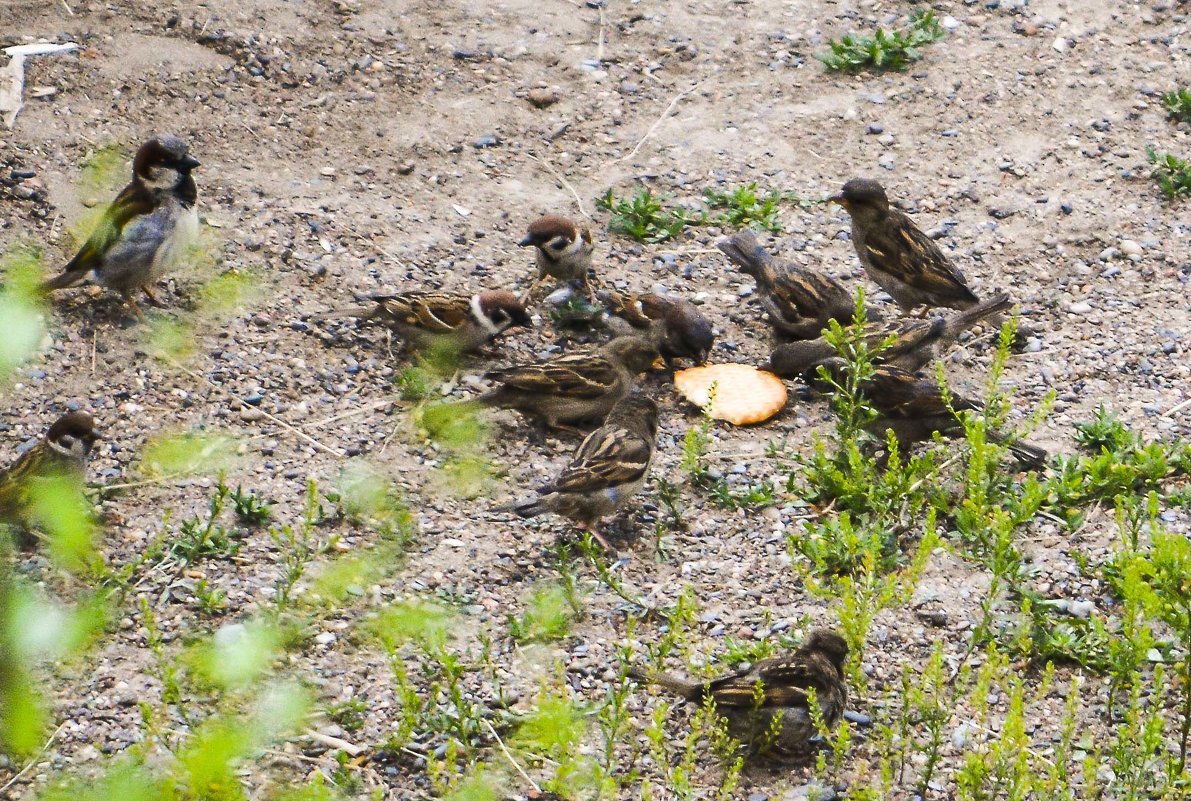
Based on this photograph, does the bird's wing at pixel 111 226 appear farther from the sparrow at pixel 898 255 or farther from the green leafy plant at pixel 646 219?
the sparrow at pixel 898 255

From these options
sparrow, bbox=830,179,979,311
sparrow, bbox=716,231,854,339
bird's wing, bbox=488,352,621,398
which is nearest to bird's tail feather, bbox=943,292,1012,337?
sparrow, bbox=830,179,979,311

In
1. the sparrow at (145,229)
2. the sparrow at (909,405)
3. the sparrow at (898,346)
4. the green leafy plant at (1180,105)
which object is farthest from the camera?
the green leafy plant at (1180,105)

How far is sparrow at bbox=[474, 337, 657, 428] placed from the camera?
7.07 m

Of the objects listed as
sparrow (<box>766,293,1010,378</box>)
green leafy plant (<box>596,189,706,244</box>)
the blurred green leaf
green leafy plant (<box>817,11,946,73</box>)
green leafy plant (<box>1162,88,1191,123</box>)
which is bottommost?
green leafy plant (<box>596,189,706,244</box>)

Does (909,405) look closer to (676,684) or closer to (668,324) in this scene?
(668,324)

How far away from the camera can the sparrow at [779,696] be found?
5.00m

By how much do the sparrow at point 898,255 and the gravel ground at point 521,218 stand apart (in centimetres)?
33

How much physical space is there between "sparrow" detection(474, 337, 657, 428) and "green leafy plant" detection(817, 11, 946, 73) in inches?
141

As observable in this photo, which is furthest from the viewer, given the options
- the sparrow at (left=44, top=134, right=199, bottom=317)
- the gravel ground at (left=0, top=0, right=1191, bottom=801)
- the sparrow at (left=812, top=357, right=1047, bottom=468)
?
the sparrow at (left=44, top=134, right=199, bottom=317)

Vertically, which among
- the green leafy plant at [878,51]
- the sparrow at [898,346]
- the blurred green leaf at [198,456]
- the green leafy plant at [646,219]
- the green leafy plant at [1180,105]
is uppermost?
the green leafy plant at [1180,105]

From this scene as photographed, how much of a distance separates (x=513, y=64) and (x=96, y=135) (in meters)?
2.88

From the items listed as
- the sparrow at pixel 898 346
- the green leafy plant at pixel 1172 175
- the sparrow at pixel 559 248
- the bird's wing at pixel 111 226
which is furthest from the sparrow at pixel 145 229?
the green leafy plant at pixel 1172 175

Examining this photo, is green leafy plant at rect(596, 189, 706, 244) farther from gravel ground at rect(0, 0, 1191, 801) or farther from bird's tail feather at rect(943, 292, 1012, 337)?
bird's tail feather at rect(943, 292, 1012, 337)

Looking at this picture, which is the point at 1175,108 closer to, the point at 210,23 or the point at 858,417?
the point at 858,417
